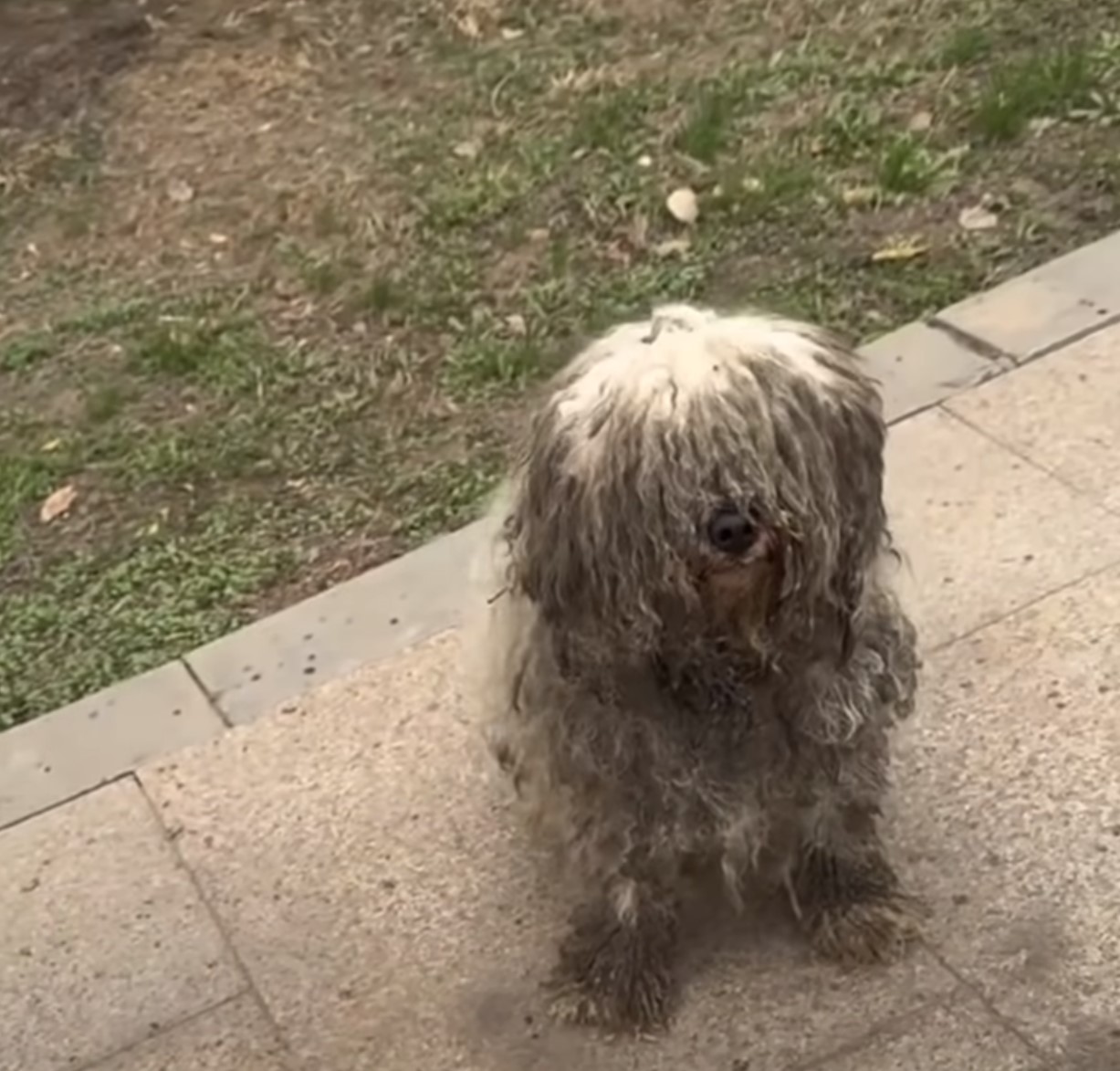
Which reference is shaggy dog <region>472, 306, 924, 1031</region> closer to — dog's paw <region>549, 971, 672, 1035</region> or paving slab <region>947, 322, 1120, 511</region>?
dog's paw <region>549, 971, 672, 1035</region>

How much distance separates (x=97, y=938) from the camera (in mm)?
3396

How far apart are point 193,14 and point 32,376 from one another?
194 cm

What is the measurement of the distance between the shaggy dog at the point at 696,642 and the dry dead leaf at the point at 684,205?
6.97ft

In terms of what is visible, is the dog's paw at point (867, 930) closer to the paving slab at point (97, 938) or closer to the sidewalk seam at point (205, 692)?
the paving slab at point (97, 938)

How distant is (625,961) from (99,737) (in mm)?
1213

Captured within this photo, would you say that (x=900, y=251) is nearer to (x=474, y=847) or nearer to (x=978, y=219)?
(x=978, y=219)

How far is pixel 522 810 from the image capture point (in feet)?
10.7

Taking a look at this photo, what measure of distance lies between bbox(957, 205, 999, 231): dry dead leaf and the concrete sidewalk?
2.32 feet

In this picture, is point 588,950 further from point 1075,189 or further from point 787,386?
point 1075,189

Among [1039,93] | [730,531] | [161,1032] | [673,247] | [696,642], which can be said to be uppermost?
[730,531]

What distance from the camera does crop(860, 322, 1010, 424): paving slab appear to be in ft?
13.7

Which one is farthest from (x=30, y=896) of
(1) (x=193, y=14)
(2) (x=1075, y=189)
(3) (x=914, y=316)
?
(1) (x=193, y=14)

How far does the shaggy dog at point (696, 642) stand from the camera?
2539 mm

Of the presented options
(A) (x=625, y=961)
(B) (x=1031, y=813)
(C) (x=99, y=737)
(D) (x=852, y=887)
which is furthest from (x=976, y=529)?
(C) (x=99, y=737)
